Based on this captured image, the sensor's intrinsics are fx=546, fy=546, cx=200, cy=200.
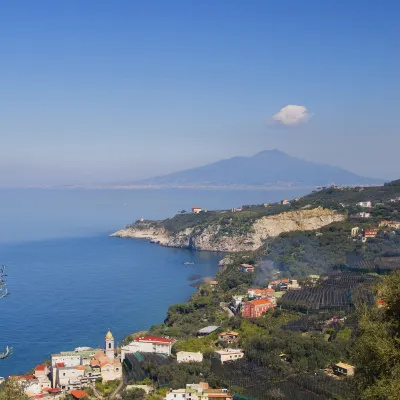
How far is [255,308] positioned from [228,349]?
404 centimetres

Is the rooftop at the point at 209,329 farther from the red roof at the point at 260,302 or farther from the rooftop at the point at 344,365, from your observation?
the rooftop at the point at 344,365

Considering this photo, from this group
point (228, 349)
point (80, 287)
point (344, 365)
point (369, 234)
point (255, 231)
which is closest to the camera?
point (344, 365)

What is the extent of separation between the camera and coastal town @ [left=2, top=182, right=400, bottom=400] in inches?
459

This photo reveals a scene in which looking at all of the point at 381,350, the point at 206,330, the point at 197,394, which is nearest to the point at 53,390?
the point at 197,394

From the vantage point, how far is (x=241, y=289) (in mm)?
22500

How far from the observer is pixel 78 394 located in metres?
12.2

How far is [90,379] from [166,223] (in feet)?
125

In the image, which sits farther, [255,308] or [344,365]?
[255,308]

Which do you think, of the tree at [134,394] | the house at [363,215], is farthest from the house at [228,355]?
the house at [363,215]

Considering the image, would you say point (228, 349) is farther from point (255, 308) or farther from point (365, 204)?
point (365, 204)

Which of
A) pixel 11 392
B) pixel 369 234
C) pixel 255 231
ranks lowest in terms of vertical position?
pixel 255 231

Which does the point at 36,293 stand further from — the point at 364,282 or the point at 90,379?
the point at 364,282

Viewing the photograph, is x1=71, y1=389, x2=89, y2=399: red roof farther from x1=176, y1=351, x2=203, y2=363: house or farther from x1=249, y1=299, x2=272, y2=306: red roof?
x1=249, y1=299, x2=272, y2=306: red roof

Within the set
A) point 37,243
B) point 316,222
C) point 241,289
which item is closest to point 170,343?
point 241,289
